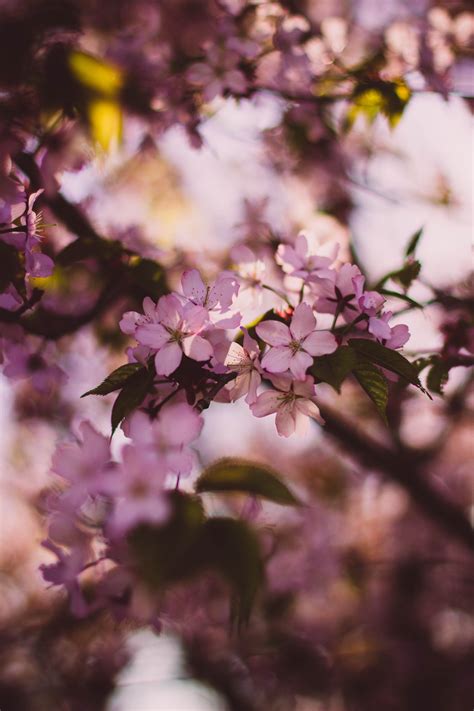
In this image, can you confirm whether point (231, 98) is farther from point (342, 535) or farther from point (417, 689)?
point (417, 689)

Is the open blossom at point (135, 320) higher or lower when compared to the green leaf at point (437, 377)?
higher

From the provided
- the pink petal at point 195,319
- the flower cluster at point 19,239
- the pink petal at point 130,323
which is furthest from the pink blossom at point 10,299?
the pink petal at point 195,319

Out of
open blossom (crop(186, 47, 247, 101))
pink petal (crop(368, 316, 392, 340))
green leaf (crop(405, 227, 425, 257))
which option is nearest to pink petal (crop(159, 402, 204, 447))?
pink petal (crop(368, 316, 392, 340))

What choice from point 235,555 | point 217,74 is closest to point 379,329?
point 235,555

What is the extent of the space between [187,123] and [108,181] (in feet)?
4.53

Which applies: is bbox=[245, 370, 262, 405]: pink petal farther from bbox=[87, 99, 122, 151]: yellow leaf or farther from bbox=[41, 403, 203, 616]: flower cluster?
bbox=[87, 99, 122, 151]: yellow leaf

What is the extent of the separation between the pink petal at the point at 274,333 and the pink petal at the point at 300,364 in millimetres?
38

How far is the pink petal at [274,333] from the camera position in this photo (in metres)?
0.91

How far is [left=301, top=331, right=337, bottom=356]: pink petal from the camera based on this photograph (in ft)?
2.88

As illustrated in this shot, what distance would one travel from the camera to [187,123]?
1762 mm

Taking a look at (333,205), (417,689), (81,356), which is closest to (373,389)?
(333,205)

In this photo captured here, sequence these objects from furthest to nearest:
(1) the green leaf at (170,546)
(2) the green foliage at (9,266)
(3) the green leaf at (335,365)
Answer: (2) the green foliage at (9,266) → (3) the green leaf at (335,365) → (1) the green leaf at (170,546)

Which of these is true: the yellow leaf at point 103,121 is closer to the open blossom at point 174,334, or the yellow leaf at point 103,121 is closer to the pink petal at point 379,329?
the open blossom at point 174,334

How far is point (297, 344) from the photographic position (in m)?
0.89
